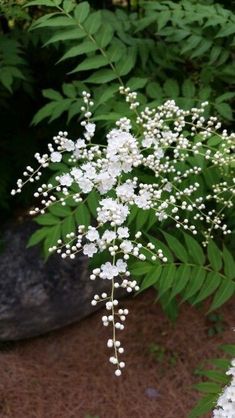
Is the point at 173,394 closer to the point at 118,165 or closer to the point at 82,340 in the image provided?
the point at 82,340

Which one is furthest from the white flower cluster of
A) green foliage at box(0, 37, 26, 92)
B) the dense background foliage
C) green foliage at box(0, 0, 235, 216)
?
green foliage at box(0, 37, 26, 92)

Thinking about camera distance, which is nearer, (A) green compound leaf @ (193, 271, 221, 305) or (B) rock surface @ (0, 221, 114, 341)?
(A) green compound leaf @ (193, 271, 221, 305)

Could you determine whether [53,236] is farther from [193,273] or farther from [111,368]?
[111,368]

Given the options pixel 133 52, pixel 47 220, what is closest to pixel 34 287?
pixel 47 220

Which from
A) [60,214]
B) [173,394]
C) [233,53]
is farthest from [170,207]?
[173,394]

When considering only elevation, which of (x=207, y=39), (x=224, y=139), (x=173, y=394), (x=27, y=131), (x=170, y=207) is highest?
(x=207, y=39)

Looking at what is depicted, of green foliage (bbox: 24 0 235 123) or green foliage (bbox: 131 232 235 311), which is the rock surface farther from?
green foliage (bbox: 131 232 235 311)

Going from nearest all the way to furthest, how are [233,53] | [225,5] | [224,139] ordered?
[224,139]
[233,53]
[225,5]
